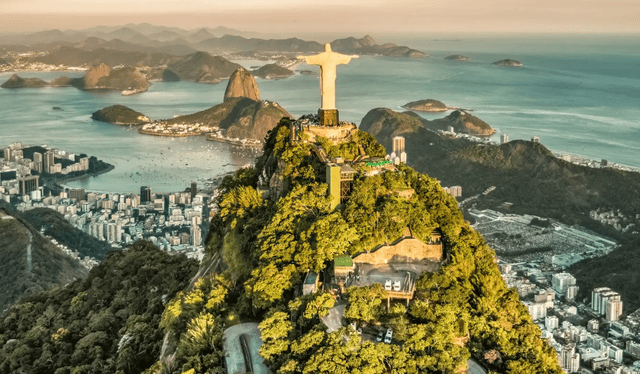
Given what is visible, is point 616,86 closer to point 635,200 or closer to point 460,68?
point 460,68

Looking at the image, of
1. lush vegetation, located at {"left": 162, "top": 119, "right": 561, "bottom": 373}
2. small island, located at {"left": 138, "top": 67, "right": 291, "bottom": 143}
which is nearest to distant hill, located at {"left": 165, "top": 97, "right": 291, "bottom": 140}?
small island, located at {"left": 138, "top": 67, "right": 291, "bottom": 143}

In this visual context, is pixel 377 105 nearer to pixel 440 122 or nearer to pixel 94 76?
pixel 440 122

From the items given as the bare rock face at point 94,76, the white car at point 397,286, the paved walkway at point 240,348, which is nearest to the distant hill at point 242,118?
the bare rock face at point 94,76

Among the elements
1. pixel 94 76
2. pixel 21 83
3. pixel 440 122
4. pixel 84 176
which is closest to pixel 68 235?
pixel 84 176

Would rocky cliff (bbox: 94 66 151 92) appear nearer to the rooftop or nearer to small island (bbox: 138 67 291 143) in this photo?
small island (bbox: 138 67 291 143)

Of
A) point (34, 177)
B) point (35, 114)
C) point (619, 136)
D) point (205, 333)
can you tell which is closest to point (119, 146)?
point (34, 177)
